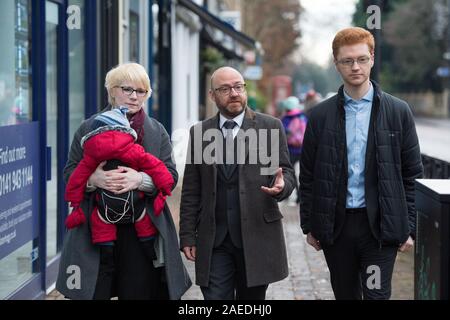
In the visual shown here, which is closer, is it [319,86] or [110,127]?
[110,127]

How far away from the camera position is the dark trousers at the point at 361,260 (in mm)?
4527

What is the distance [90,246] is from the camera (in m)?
4.31

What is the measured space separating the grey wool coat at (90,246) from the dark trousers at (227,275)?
34 centimetres

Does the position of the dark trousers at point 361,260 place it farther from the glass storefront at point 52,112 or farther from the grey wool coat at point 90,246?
the glass storefront at point 52,112

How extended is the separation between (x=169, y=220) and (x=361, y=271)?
1104mm

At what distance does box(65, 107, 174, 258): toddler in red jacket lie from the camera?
412 cm

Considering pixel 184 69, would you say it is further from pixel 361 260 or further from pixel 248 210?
pixel 361 260

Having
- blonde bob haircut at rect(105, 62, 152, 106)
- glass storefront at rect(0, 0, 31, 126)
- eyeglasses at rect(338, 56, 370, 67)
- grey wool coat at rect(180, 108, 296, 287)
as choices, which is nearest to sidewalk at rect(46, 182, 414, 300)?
grey wool coat at rect(180, 108, 296, 287)

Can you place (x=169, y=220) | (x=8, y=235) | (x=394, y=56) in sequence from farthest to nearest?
1. (x=394, y=56)
2. (x=8, y=235)
3. (x=169, y=220)

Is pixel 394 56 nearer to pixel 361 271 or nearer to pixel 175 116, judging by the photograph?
pixel 175 116

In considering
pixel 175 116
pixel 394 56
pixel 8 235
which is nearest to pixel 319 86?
pixel 394 56

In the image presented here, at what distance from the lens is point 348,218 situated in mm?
4543

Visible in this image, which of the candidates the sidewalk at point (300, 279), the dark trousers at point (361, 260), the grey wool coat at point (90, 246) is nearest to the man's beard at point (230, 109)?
the grey wool coat at point (90, 246)

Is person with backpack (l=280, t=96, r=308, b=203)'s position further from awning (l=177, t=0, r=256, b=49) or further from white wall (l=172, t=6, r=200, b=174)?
awning (l=177, t=0, r=256, b=49)
